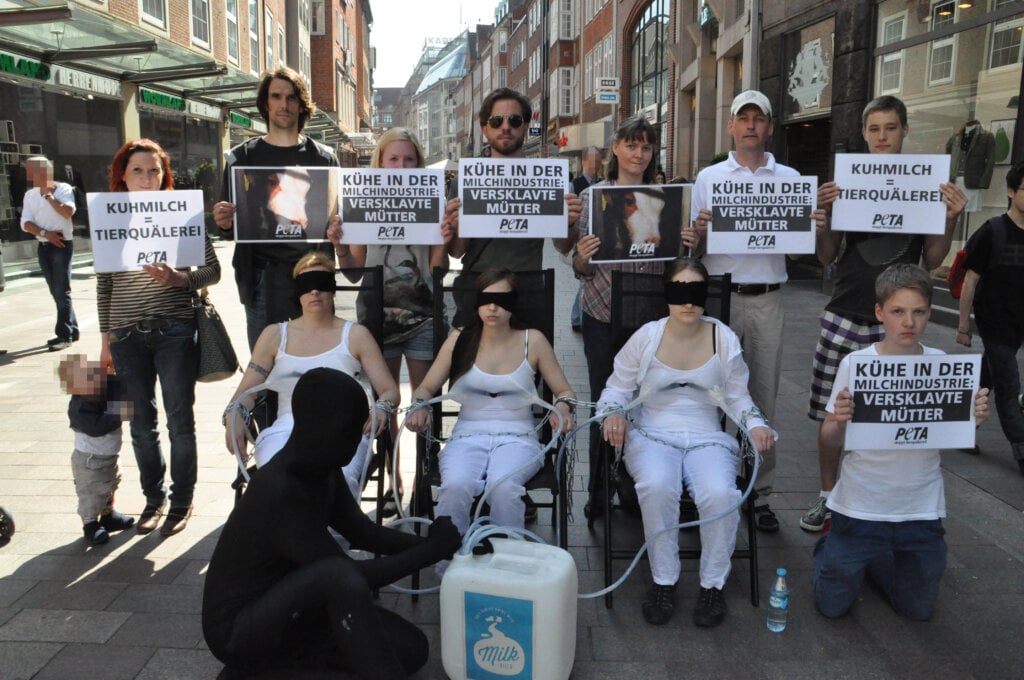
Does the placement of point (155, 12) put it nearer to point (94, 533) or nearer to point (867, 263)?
point (94, 533)

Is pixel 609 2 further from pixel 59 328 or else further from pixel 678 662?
pixel 678 662

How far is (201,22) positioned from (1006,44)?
21.4 m

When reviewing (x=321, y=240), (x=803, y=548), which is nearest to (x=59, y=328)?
(x=321, y=240)

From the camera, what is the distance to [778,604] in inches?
128

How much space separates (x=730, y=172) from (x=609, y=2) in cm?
3814

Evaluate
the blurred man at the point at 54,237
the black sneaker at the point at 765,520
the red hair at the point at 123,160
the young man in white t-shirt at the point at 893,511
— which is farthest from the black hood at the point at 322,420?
the blurred man at the point at 54,237

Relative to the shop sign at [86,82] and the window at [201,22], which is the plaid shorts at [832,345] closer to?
the shop sign at [86,82]

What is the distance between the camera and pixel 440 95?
444 ft

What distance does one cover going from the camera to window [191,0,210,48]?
22.9 metres

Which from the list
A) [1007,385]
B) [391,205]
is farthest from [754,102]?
[1007,385]

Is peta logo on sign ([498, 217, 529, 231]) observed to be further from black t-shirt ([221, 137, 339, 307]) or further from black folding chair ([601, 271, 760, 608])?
black t-shirt ([221, 137, 339, 307])

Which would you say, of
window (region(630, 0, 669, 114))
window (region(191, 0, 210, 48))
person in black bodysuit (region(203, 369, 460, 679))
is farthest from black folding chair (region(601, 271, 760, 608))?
window (region(630, 0, 669, 114))

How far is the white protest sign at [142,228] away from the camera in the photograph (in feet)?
12.7

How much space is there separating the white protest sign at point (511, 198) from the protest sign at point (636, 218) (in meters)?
0.21
